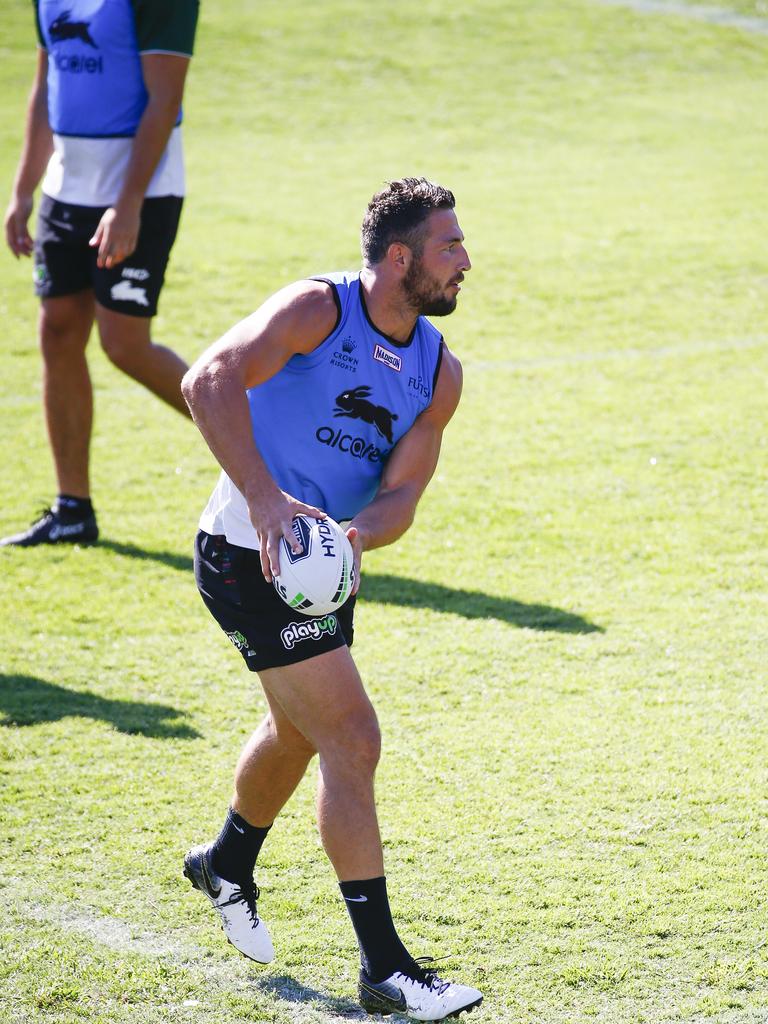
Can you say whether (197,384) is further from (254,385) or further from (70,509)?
(70,509)

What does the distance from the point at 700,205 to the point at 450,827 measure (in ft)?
34.0

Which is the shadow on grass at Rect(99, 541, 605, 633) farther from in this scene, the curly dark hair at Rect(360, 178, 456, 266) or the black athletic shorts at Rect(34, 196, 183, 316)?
the curly dark hair at Rect(360, 178, 456, 266)

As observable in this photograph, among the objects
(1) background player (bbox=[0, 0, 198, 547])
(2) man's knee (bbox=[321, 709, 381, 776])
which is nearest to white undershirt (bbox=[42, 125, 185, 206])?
(1) background player (bbox=[0, 0, 198, 547])

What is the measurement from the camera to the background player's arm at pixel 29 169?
Result: 6801mm

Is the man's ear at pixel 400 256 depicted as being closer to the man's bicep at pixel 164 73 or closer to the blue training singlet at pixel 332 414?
the blue training singlet at pixel 332 414

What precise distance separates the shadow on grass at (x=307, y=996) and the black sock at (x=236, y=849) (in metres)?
0.28

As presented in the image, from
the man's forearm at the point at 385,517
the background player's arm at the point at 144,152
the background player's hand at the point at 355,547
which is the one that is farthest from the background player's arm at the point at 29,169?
the background player's hand at the point at 355,547

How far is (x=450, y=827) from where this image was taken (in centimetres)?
419

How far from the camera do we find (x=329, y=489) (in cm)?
375

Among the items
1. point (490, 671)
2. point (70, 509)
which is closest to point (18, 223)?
point (70, 509)

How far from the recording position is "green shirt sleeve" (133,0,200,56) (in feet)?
20.1

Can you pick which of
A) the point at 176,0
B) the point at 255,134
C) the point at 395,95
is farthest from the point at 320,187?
the point at 176,0

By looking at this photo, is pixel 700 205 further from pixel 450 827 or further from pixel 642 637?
pixel 450 827

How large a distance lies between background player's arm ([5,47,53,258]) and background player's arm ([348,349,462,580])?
3.68m
